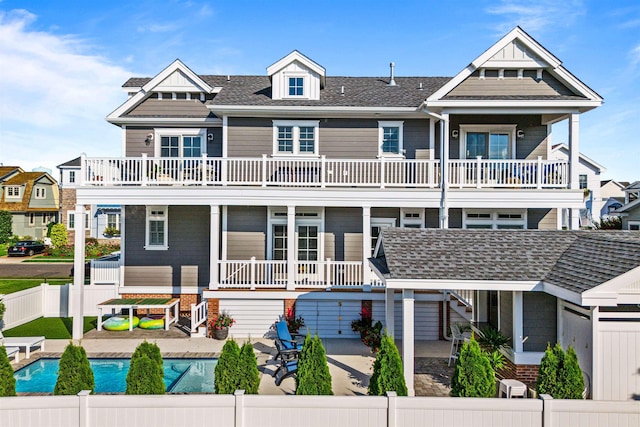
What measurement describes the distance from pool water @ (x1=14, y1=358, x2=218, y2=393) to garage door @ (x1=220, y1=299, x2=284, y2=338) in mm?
2304

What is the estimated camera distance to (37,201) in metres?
40.0

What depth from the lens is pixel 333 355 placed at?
1048 cm

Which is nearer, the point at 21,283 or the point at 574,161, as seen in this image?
the point at 574,161

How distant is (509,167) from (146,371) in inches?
457

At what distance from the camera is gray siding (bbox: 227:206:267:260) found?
14211 mm

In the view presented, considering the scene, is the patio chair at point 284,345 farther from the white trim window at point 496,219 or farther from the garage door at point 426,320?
the white trim window at point 496,219

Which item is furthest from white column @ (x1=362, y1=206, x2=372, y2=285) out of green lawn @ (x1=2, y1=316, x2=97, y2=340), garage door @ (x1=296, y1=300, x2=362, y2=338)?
green lawn @ (x1=2, y1=316, x2=97, y2=340)

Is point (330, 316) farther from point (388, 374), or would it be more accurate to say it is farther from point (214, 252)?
point (388, 374)

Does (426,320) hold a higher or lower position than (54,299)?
lower

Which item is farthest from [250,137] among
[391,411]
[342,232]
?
[391,411]

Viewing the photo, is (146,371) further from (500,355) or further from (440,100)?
(440,100)

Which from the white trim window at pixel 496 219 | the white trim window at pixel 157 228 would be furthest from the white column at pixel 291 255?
the white trim window at pixel 496 219

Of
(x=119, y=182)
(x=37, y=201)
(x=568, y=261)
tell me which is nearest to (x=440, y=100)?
(x=568, y=261)

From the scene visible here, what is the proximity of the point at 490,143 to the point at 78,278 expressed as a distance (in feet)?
46.6
